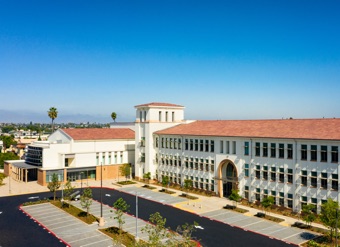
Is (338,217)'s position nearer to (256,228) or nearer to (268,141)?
(256,228)

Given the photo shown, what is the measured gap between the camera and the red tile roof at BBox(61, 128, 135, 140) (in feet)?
260

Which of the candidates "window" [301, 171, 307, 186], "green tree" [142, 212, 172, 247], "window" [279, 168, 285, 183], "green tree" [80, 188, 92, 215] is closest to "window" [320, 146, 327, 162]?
"window" [301, 171, 307, 186]

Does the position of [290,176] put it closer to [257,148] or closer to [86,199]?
[257,148]

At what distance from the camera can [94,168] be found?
78.1 meters

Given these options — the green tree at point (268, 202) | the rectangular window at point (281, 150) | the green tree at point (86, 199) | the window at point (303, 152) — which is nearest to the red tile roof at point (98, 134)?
the green tree at point (86, 199)

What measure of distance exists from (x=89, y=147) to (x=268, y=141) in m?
44.4

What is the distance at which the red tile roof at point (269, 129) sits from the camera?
4546cm

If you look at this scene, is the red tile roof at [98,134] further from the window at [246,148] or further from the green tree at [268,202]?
the green tree at [268,202]

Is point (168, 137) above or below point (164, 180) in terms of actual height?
above

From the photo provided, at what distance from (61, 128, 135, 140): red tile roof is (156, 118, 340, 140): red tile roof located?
57.3 feet

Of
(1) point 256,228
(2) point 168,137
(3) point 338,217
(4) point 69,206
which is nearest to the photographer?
(3) point 338,217

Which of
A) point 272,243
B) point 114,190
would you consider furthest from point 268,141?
point 114,190

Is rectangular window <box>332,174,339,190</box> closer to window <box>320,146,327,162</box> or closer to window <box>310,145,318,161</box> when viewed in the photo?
window <box>320,146,327,162</box>

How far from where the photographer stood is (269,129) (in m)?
52.8
